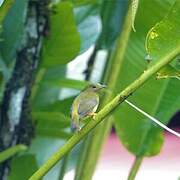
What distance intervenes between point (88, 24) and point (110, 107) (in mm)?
848

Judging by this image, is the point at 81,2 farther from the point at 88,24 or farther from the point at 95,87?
the point at 95,87

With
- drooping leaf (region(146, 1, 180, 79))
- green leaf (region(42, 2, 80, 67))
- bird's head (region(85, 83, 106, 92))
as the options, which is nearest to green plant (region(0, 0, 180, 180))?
green leaf (region(42, 2, 80, 67))

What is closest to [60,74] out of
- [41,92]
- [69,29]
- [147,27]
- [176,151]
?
[41,92]

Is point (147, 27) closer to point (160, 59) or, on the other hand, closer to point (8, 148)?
point (8, 148)

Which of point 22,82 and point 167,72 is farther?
point 22,82

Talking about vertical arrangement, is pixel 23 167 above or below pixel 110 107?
below

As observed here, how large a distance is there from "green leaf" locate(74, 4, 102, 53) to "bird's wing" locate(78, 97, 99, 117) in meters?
0.54

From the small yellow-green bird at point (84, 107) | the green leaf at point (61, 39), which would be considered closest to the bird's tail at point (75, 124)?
the small yellow-green bird at point (84, 107)

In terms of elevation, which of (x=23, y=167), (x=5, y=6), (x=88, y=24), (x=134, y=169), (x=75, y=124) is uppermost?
(x=5, y=6)

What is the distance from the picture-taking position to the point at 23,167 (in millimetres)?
1464

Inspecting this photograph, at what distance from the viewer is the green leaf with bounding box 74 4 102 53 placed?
153 cm

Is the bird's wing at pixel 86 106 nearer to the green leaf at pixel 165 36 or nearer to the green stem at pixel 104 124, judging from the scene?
the green leaf at pixel 165 36

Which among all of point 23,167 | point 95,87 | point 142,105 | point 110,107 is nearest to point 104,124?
point 142,105

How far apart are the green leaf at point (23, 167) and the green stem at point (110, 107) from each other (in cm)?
66
